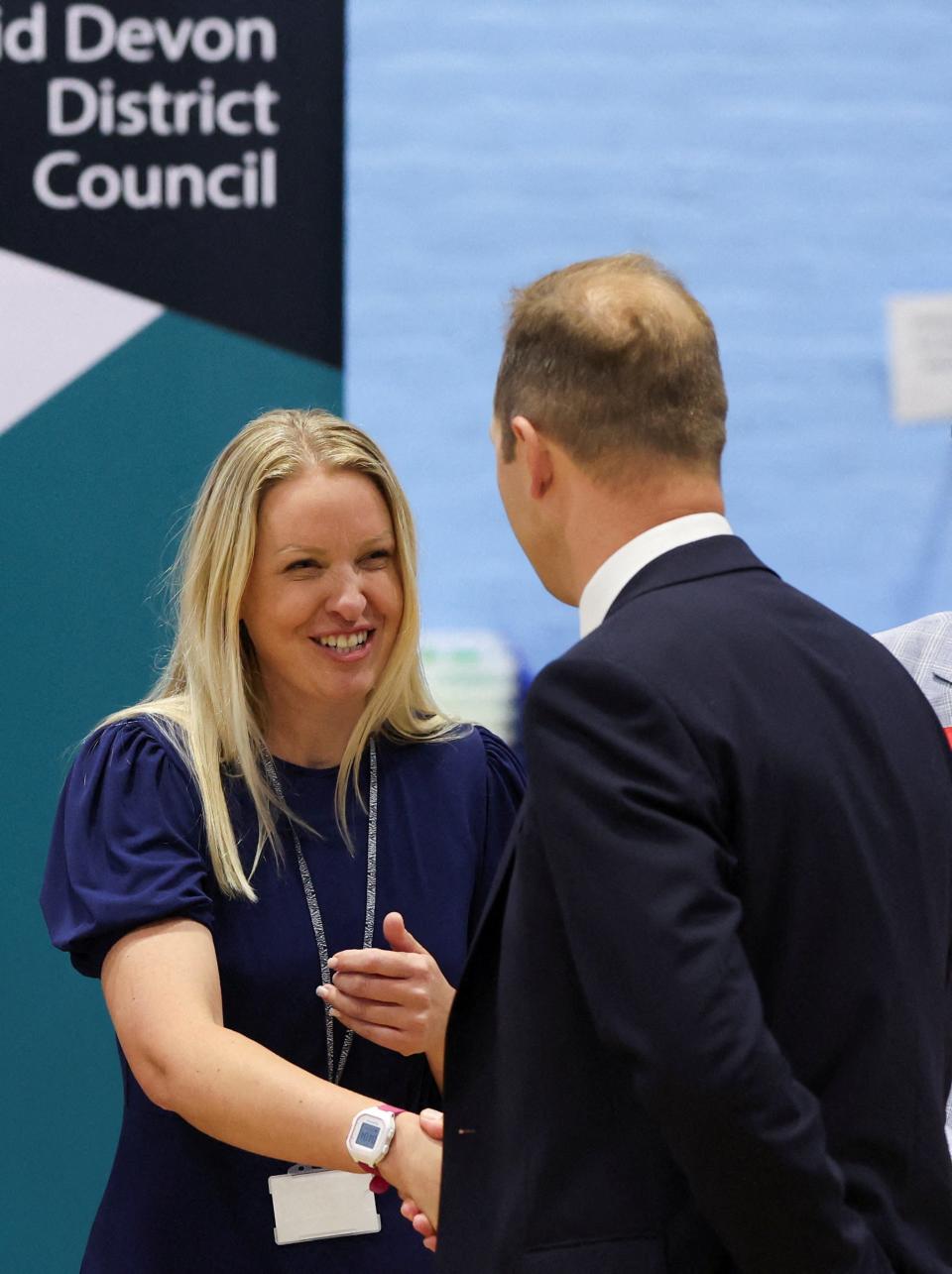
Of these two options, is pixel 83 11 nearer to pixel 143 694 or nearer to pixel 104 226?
pixel 104 226

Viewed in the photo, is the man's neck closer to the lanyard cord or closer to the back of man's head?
the back of man's head

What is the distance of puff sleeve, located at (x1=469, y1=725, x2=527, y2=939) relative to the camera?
207 centimetres

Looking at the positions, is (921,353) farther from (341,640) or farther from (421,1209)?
(421,1209)

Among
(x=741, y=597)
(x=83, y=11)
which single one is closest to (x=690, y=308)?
(x=741, y=597)

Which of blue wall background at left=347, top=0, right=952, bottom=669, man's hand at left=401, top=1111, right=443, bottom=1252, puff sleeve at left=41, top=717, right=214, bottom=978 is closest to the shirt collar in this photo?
man's hand at left=401, top=1111, right=443, bottom=1252

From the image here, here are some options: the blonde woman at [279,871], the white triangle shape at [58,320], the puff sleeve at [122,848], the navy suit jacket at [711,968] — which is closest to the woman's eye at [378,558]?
the blonde woman at [279,871]

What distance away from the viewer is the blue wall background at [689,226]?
3.27 m

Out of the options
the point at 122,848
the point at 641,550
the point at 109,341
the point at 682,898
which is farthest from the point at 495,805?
the point at 109,341

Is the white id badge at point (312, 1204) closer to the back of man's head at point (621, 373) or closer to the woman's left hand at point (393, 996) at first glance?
the woman's left hand at point (393, 996)

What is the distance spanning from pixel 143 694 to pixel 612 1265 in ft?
7.38

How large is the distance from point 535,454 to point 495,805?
2.95 ft

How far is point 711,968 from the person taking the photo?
1.09m

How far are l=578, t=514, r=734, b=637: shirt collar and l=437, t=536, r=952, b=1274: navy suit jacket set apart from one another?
0.8 inches

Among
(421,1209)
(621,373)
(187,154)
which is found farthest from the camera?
(187,154)
